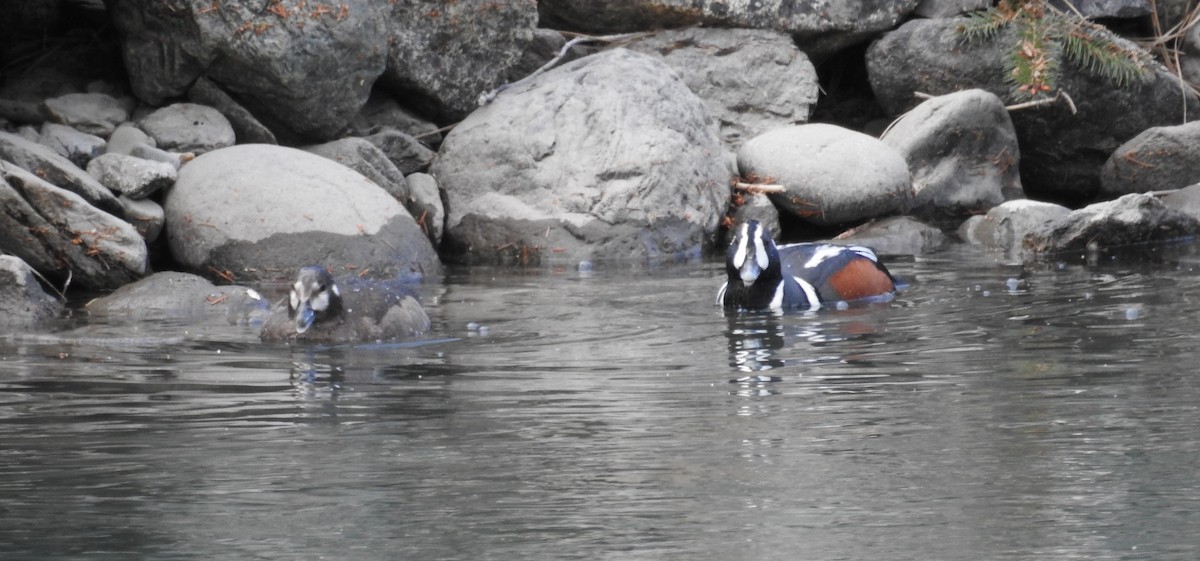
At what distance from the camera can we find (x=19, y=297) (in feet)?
26.4

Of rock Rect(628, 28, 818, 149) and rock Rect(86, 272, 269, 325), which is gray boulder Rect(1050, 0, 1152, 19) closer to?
rock Rect(628, 28, 818, 149)

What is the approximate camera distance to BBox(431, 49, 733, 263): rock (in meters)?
10.9

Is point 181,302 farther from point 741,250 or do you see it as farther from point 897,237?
point 897,237

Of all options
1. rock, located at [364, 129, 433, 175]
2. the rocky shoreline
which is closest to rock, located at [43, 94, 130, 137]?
the rocky shoreline

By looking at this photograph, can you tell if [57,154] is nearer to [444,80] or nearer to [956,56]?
[444,80]

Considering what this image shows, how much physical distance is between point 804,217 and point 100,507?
27.4ft

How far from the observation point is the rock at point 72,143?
9922mm

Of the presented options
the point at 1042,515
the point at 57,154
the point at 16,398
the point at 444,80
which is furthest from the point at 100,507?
the point at 444,80

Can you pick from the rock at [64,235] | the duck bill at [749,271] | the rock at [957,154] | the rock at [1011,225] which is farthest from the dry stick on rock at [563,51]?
the duck bill at [749,271]

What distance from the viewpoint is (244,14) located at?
400 inches

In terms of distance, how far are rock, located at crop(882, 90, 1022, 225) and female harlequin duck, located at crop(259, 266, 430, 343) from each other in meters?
5.97

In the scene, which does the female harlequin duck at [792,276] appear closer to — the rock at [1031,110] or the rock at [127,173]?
the rock at [127,173]

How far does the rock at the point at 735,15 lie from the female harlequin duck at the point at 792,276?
15.0 feet

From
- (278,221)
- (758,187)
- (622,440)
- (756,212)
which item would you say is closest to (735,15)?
(758,187)
